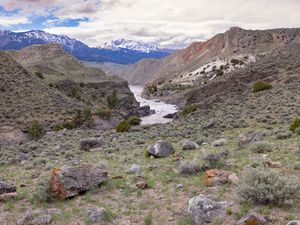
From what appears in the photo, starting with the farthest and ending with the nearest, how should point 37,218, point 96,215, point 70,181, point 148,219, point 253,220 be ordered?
point 70,181
point 37,218
point 96,215
point 148,219
point 253,220

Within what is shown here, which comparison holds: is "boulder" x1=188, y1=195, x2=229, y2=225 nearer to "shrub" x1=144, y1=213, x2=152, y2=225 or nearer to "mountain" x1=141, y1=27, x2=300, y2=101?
"shrub" x1=144, y1=213, x2=152, y2=225

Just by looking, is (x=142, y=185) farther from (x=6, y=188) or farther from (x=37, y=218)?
(x=6, y=188)

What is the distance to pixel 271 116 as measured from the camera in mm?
30953

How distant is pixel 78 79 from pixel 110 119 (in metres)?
37.3

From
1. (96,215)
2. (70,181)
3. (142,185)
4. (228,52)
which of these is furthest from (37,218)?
(228,52)

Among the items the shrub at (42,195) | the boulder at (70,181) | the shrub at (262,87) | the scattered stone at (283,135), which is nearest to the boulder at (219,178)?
the boulder at (70,181)

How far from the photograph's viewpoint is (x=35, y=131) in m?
46.2

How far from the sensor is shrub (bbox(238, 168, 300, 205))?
963 centimetres

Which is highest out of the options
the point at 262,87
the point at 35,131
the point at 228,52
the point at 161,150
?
the point at 228,52

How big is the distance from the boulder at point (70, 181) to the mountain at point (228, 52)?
90.0m

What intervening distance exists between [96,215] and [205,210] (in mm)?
2798

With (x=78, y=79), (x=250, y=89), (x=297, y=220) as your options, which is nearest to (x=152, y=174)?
(x=297, y=220)

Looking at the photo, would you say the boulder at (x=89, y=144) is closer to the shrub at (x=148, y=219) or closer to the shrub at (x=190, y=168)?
the shrub at (x=190, y=168)

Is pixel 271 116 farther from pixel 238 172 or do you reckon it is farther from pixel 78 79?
pixel 78 79
